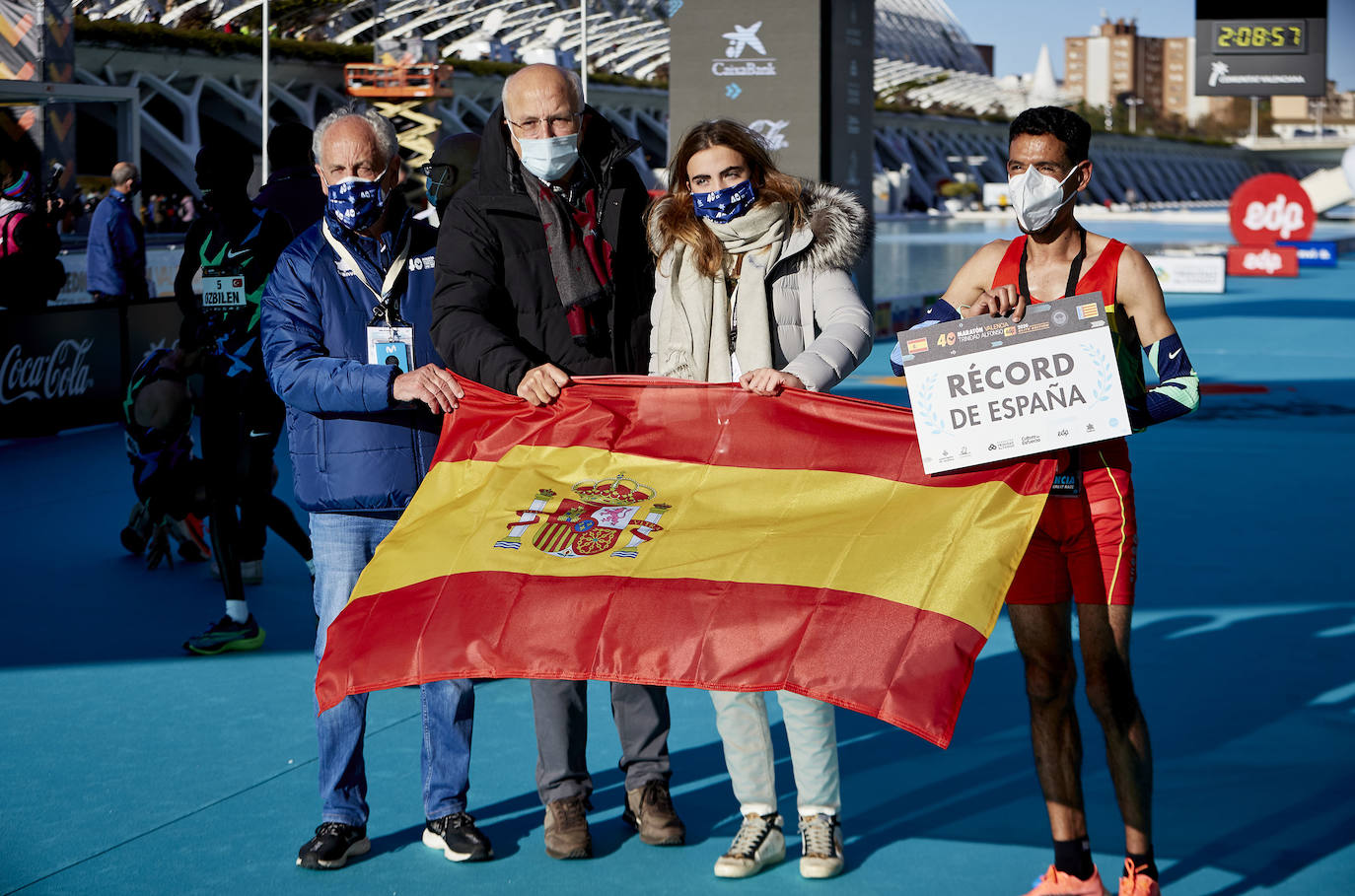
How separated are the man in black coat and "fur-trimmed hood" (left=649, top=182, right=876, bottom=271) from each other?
230 mm

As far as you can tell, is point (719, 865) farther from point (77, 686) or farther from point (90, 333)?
point (90, 333)

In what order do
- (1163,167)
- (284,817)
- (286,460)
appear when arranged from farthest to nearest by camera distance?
(1163,167) → (286,460) → (284,817)

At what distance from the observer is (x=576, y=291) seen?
170 inches

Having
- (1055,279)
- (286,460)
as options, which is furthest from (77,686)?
(286,460)

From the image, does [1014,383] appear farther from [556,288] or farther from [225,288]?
[225,288]

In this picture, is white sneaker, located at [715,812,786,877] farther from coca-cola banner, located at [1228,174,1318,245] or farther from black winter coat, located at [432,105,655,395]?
coca-cola banner, located at [1228,174,1318,245]

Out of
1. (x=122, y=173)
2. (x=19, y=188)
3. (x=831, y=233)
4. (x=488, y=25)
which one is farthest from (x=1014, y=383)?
(x=488, y=25)

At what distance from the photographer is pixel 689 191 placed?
4.24m

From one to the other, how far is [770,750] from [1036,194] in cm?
167

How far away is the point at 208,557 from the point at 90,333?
5.47 meters

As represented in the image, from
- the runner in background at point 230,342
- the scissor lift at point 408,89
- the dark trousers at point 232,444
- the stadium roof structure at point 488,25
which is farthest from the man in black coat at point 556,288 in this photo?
the scissor lift at point 408,89

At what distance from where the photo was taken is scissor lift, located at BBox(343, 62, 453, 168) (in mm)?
58469

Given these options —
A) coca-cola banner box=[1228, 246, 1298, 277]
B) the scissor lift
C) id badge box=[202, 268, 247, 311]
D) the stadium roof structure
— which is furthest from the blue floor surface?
the scissor lift

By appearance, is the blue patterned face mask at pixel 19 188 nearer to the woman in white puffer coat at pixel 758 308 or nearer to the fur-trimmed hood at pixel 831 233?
the woman in white puffer coat at pixel 758 308
